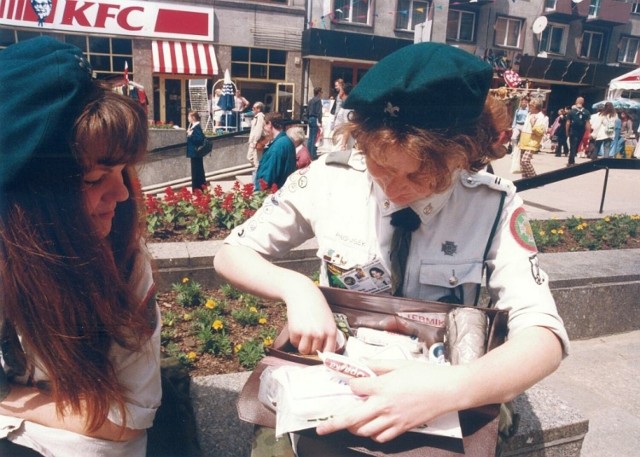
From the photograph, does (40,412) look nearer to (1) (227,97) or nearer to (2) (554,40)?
(1) (227,97)

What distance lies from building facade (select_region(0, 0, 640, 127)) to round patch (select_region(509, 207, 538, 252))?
45.9ft

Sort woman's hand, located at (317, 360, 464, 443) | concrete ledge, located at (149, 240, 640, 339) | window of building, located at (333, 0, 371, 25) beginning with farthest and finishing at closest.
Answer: window of building, located at (333, 0, 371, 25)
concrete ledge, located at (149, 240, 640, 339)
woman's hand, located at (317, 360, 464, 443)

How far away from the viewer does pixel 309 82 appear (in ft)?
70.9

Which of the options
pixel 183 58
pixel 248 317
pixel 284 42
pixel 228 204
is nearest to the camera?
pixel 248 317

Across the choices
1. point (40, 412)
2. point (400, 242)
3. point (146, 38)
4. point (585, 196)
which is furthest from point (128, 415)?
point (146, 38)

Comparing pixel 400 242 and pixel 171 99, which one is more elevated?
pixel 400 242

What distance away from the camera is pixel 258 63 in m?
20.5

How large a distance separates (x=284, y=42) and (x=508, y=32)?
1097 cm

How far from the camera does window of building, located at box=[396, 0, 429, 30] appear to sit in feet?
74.4

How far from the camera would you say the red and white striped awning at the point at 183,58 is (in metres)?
17.8

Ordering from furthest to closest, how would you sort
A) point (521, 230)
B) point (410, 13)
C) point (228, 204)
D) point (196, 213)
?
1. point (410, 13)
2. point (228, 204)
3. point (196, 213)
4. point (521, 230)

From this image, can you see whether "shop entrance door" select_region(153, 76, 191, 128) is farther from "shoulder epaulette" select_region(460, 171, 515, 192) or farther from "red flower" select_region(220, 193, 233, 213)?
"shoulder epaulette" select_region(460, 171, 515, 192)

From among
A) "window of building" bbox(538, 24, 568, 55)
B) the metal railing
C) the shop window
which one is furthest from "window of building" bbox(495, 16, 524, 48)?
the metal railing

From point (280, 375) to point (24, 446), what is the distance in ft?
2.09
